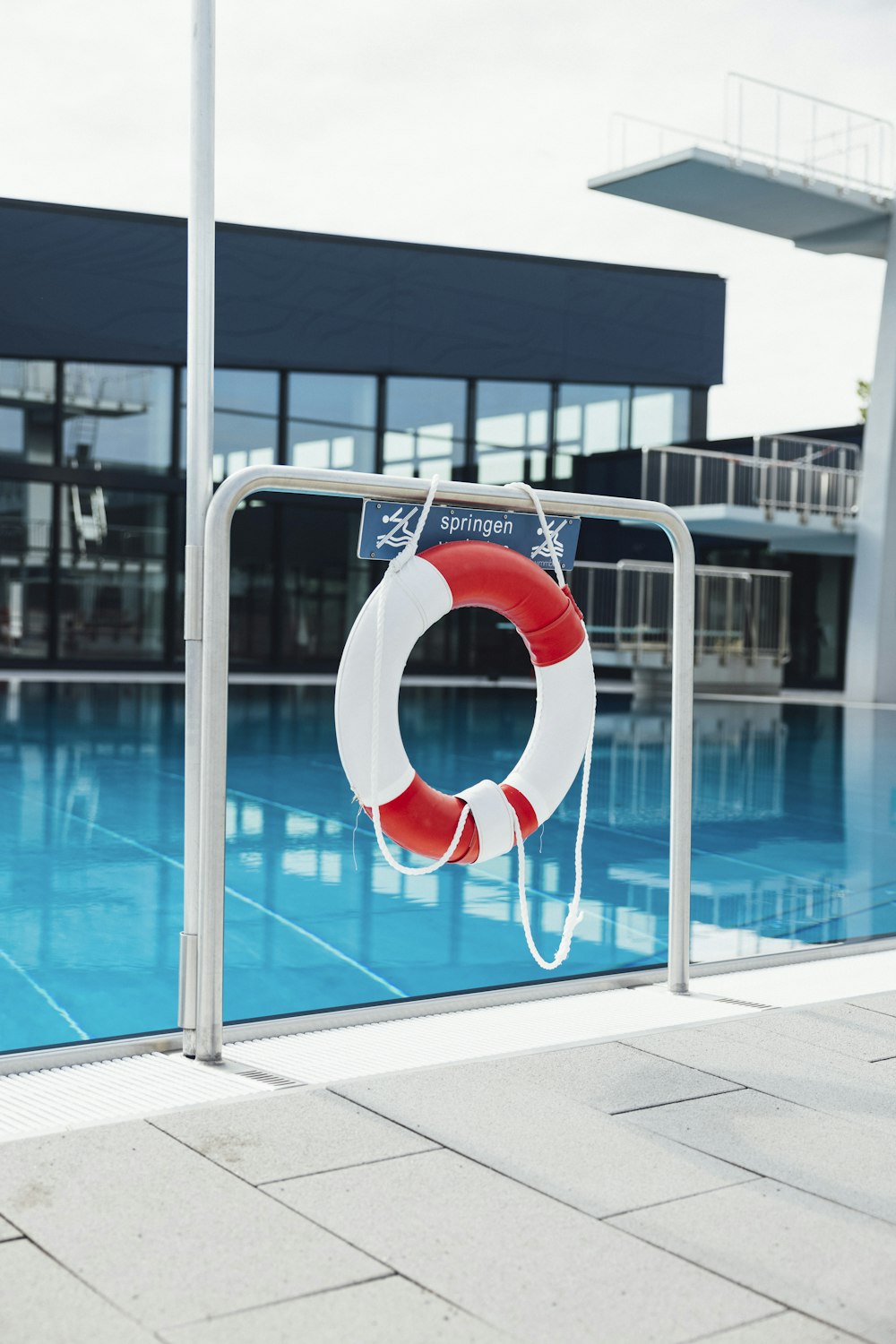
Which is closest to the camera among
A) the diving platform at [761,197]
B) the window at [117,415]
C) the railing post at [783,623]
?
the diving platform at [761,197]

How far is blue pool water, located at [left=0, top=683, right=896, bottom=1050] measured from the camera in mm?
4184

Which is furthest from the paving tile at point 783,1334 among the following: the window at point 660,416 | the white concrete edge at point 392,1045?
the window at point 660,416

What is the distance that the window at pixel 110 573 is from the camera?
62.2 feet

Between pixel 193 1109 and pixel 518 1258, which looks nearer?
pixel 518 1258

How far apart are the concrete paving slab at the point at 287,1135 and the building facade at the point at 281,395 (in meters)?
17.1

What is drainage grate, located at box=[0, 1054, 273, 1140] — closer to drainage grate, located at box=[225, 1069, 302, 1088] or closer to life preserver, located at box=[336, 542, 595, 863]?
drainage grate, located at box=[225, 1069, 302, 1088]

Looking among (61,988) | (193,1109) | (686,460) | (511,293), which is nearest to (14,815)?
(61,988)

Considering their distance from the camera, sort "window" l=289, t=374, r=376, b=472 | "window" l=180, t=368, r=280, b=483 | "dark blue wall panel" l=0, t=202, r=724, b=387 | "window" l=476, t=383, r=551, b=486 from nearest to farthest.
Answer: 1. "dark blue wall panel" l=0, t=202, r=724, b=387
2. "window" l=180, t=368, r=280, b=483
3. "window" l=289, t=374, r=376, b=472
4. "window" l=476, t=383, r=551, b=486

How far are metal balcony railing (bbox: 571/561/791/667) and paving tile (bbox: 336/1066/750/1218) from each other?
14835mm

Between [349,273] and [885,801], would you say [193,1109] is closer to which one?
[885,801]

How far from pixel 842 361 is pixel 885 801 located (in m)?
25.1

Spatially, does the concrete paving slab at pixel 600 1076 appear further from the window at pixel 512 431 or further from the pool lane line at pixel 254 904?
the window at pixel 512 431

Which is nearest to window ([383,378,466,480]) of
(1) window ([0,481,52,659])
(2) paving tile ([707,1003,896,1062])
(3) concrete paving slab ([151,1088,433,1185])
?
(1) window ([0,481,52,659])

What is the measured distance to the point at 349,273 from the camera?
20281mm
